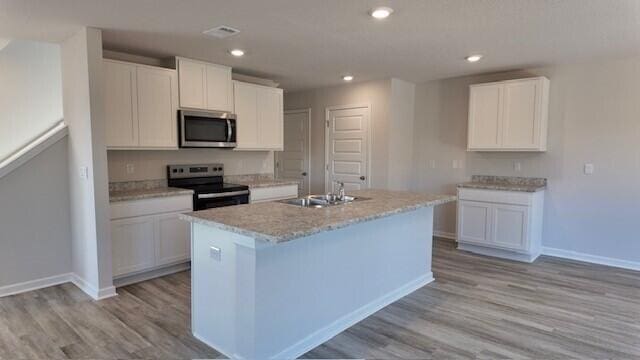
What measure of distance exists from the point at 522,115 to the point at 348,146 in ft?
8.07

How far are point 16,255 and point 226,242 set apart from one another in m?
2.46

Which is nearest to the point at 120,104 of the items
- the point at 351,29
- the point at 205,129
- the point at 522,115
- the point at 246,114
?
the point at 205,129

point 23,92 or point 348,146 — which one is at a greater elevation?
point 23,92

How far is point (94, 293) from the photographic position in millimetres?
3375

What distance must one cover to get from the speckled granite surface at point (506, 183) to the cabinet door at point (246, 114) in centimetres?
275

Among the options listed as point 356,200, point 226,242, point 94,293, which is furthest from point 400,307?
point 94,293

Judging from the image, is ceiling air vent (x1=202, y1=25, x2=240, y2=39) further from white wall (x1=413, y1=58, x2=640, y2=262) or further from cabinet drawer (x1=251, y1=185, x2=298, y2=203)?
white wall (x1=413, y1=58, x2=640, y2=262)

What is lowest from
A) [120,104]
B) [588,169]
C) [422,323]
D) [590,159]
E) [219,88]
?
[422,323]

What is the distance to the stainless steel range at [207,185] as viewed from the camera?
4.10m

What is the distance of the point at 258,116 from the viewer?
503 cm

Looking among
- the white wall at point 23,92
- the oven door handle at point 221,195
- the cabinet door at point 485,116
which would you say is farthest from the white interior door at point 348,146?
the white wall at point 23,92

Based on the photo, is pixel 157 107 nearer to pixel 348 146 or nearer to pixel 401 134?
pixel 348 146

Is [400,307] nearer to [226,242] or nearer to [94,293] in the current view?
[226,242]

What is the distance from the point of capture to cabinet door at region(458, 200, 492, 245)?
187 inches
